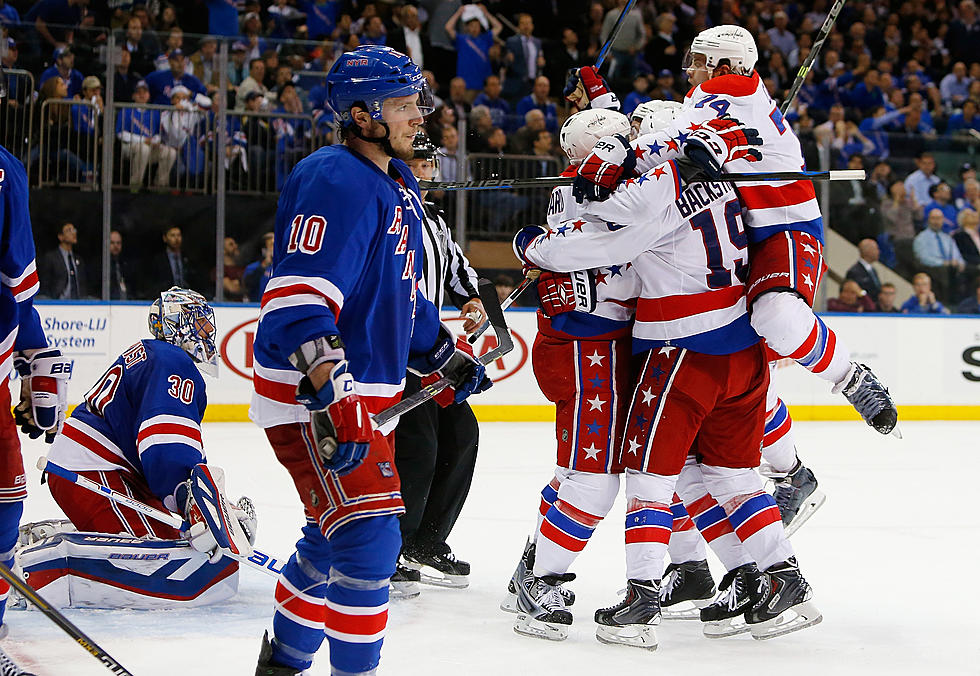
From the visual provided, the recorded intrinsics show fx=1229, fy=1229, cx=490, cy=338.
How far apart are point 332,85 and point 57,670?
1.45 metres

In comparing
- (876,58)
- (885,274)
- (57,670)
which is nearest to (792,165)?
(57,670)

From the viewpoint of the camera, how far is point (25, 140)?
7.77 metres

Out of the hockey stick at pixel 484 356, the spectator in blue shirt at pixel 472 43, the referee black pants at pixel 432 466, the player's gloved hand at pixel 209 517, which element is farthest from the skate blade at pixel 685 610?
the spectator in blue shirt at pixel 472 43

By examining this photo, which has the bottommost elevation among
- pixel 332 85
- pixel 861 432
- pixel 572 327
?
pixel 861 432

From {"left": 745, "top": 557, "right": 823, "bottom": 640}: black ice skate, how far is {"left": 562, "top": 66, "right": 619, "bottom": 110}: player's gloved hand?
1548mm

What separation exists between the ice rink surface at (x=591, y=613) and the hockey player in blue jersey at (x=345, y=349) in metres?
0.65

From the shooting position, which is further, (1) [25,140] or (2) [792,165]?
(1) [25,140]

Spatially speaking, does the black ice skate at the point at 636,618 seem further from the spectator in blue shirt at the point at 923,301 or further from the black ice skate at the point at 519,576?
the spectator in blue shirt at the point at 923,301

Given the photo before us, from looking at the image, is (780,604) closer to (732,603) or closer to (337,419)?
(732,603)

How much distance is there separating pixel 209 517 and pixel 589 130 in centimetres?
143

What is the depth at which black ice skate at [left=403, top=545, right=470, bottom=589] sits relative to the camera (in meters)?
3.72

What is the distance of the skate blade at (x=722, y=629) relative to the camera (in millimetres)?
3211

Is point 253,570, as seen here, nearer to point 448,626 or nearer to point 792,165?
point 448,626

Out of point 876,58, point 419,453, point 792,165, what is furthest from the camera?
point 876,58
